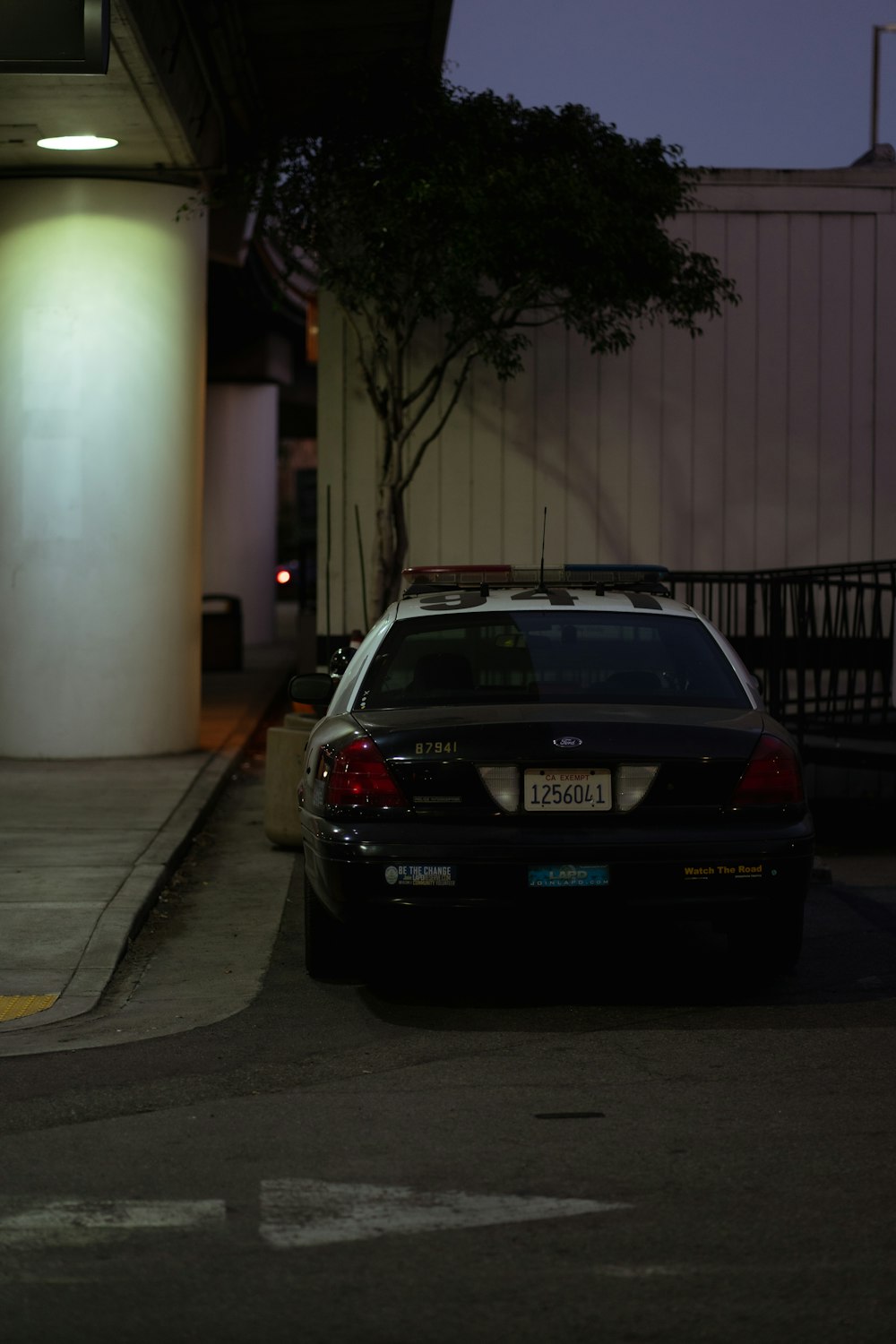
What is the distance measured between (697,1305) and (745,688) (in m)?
3.61

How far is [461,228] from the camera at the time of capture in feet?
45.6

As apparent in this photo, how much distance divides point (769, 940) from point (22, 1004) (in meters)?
2.87

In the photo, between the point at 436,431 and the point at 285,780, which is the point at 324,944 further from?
the point at 436,431

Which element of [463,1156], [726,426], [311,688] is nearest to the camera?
[463,1156]

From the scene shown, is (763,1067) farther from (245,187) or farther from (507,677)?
(245,187)

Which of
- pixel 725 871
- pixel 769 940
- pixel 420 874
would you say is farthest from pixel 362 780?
pixel 769 940

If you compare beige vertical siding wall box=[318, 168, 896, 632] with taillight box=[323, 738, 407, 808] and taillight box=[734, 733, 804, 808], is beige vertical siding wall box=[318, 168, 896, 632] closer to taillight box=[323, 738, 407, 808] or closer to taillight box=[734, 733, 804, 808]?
taillight box=[323, 738, 407, 808]

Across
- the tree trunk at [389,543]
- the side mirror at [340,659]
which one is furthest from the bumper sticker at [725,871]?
the tree trunk at [389,543]

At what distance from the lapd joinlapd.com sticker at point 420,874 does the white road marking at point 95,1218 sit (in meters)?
2.02

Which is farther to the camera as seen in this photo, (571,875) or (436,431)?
(436,431)

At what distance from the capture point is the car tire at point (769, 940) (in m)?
7.03

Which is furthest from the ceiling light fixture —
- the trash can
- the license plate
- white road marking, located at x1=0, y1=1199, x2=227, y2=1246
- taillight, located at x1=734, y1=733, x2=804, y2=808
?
the trash can

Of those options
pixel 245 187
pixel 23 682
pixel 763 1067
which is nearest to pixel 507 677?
pixel 763 1067

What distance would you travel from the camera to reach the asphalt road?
13.0ft
